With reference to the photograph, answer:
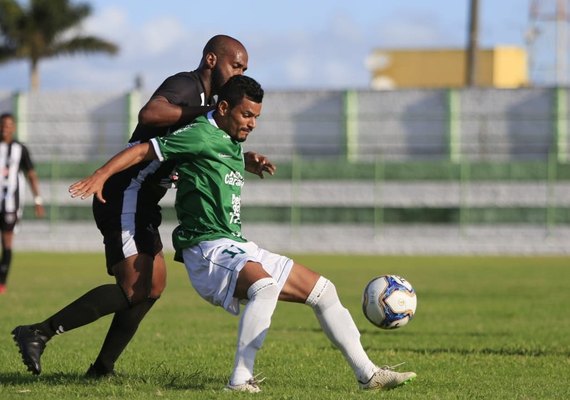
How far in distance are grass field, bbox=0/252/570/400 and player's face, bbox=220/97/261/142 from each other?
1.58m

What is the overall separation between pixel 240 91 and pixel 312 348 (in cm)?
384

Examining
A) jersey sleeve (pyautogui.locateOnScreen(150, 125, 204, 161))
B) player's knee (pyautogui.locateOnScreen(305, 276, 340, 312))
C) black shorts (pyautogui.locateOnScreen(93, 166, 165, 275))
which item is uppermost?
jersey sleeve (pyautogui.locateOnScreen(150, 125, 204, 161))

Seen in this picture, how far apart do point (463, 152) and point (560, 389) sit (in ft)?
95.8

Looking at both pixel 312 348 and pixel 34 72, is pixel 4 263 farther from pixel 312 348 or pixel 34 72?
pixel 34 72

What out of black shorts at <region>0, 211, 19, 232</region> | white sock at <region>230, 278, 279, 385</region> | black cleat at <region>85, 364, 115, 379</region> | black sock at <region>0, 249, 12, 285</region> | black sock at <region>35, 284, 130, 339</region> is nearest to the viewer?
white sock at <region>230, 278, 279, 385</region>

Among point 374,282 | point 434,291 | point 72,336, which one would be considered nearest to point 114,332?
point 374,282

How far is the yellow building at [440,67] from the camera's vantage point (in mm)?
58531

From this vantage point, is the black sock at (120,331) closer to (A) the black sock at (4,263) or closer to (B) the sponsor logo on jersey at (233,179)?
(B) the sponsor logo on jersey at (233,179)

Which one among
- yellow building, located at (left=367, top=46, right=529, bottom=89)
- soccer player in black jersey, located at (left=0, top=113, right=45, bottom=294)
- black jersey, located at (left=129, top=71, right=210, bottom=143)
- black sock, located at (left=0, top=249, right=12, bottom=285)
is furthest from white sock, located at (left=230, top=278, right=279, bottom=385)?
yellow building, located at (left=367, top=46, right=529, bottom=89)

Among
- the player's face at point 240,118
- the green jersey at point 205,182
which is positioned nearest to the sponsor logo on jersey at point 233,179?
the green jersey at point 205,182

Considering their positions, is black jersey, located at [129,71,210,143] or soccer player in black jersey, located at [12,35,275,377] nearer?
black jersey, located at [129,71,210,143]

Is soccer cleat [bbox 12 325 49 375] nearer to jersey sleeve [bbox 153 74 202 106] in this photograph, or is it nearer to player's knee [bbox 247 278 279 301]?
player's knee [bbox 247 278 279 301]

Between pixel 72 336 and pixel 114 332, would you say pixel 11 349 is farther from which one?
pixel 114 332

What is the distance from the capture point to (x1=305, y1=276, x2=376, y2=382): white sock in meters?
7.52
